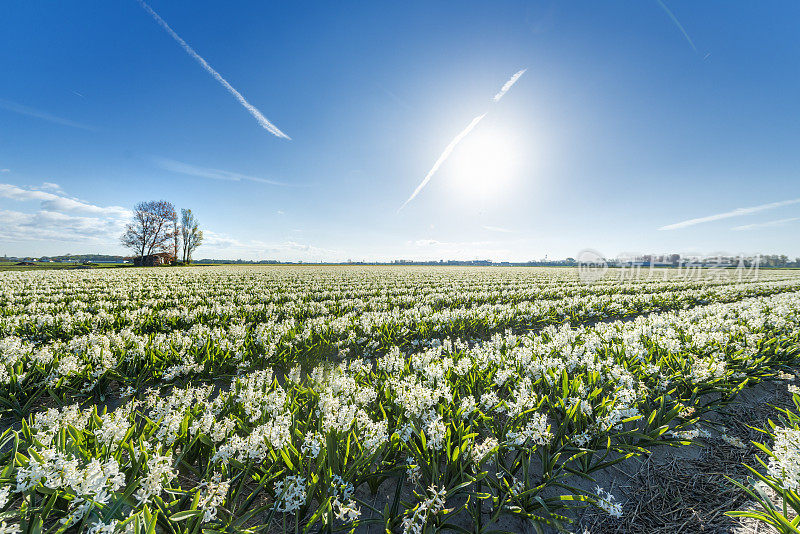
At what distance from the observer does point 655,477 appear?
129 inches

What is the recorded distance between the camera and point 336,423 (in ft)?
10.0

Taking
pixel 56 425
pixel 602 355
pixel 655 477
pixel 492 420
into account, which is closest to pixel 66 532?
pixel 56 425

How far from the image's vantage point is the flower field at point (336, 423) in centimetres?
230

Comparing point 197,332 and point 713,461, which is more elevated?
point 197,332

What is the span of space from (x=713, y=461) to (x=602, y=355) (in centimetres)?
220

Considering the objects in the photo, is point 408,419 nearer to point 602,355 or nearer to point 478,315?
point 602,355

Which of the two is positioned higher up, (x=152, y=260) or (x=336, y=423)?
(x=152, y=260)

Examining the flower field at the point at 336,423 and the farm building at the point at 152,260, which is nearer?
the flower field at the point at 336,423

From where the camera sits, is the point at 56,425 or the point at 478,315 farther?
the point at 478,315

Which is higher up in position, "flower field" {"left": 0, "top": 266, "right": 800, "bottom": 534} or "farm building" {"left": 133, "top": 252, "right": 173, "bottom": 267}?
"farm building" {"left": 133, "top": 252, "right": 173, "bottom": 267}

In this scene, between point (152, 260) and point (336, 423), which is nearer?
point (336, 423)

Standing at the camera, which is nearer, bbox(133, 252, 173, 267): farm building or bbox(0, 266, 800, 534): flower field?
bbox(0, 266, 800, 534): flower field

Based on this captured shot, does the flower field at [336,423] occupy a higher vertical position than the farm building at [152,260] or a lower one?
lower

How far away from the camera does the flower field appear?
230 cm
